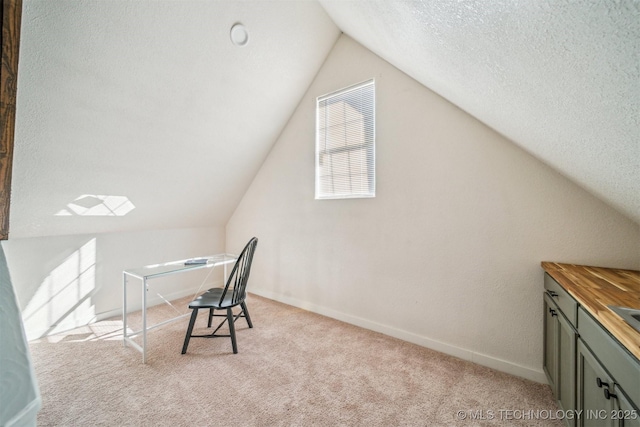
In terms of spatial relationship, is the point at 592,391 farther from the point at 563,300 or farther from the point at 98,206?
the point at 98,206

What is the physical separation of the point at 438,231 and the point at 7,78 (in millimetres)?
2727

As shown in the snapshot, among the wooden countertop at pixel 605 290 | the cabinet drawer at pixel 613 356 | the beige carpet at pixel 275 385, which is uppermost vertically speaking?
the wooden countertop at pixel 605 290

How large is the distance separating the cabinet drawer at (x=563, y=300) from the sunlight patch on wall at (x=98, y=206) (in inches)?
142

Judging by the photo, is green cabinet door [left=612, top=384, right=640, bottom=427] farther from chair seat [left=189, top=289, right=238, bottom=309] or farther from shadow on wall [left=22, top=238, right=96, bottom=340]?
shadow on wall [left=22, top=238, right=96, bottom=340]

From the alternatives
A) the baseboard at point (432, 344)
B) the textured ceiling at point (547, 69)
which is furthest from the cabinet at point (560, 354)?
the textured ceiling at point (547, 69)

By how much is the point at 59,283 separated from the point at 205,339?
1.63m

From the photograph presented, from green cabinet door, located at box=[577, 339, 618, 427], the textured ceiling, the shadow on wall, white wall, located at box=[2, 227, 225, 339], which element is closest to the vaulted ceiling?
the textured ceiling

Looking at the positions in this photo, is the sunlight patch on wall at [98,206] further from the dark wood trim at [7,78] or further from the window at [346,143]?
the window at [346,143]

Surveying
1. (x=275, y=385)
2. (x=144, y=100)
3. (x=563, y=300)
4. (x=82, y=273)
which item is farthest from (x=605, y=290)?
(x=82, y=273)

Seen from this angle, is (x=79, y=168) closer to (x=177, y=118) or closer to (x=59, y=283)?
(x=177, y=118)

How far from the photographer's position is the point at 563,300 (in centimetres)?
140

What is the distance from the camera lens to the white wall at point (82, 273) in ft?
8.10

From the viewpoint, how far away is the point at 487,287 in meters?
→ 2.06

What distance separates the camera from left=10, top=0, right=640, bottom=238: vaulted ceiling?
2.86 ft
